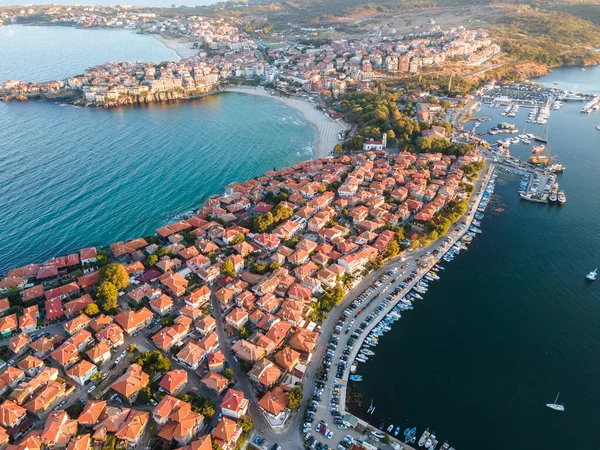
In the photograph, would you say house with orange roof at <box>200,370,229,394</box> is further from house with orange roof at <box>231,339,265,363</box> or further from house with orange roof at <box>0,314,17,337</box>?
house with orange roof at <box>0,314,17,337</box>

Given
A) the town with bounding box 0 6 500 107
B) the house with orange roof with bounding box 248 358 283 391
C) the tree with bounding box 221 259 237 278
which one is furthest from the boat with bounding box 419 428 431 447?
the town with bounding box 0 6 500 107

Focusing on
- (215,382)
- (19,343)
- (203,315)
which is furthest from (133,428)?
(19,343)

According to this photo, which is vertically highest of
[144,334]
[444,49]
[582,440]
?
[444,49]

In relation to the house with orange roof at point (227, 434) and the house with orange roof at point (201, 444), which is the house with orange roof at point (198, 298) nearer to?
the house with orange roof at point (227, 434)

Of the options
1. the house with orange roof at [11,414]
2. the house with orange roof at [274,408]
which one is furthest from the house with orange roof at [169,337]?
the house with orange roof at [11,414]

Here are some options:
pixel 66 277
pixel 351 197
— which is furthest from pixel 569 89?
pixel 66 277

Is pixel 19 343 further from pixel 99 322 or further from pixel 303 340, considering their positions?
pixel 303 340

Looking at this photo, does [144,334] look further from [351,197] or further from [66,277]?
[351,197]
